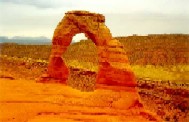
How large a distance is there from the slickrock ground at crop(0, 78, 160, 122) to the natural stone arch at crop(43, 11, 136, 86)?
2.57 ft

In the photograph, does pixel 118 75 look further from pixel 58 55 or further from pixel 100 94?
pixel 58 55

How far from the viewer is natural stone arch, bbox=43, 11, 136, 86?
69.1 ft

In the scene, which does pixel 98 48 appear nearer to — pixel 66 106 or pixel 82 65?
pixel 66 106

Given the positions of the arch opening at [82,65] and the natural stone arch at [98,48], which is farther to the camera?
the arch opening at [82,65]

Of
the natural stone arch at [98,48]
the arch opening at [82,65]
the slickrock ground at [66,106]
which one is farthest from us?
the arch opening at [82,65]

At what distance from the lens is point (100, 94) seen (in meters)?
20.7

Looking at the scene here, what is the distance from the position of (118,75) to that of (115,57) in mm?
948

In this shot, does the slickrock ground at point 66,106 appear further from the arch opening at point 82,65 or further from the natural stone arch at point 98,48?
the arch opening at point 82,65

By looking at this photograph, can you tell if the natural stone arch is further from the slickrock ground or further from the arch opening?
the arch opening

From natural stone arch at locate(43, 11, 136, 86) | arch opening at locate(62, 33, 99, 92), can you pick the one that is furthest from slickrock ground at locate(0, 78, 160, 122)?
arch opening at locate(62, 33, 99, 92)

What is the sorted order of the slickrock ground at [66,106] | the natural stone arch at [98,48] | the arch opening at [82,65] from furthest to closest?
the arch opening at [82,65] → the natural stone arch at [98,48] → the slickrock ground at [66,106]

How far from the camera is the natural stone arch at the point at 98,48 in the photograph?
21.0m

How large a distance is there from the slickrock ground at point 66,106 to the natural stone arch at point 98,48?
783mm

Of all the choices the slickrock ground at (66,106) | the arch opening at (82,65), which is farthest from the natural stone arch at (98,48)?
the arch opening at (82,65)
